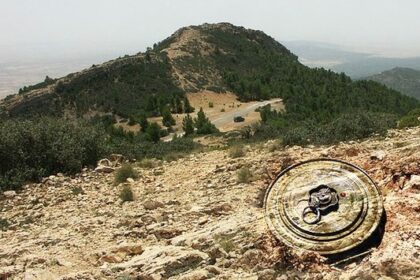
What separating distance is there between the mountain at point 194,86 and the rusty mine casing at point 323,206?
37.3m

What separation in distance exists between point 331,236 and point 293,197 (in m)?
0.95

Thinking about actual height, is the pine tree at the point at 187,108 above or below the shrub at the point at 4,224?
below

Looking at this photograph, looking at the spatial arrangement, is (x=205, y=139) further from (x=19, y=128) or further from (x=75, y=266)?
(x=75, y=266)

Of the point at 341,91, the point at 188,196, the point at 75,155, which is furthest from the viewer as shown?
the point at 341,91

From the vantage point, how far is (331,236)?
20.6 ft

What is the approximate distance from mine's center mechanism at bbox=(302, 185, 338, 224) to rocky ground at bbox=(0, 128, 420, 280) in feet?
1.89

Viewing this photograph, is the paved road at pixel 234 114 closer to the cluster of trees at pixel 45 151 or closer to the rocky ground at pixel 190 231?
the cluster of trees at pixel 45 151

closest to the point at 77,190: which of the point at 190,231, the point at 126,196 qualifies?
the point at 126,196

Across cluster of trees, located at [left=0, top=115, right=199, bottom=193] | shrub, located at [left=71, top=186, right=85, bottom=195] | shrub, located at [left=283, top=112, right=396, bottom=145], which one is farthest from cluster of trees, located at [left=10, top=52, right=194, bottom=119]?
shrub, located at [left=71, top=186, right=85, bottom=195]

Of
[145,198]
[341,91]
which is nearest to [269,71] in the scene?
[341,91]

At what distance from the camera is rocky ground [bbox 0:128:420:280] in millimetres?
6102

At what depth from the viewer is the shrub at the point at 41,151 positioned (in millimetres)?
13867

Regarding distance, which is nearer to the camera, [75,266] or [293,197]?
[293,197]

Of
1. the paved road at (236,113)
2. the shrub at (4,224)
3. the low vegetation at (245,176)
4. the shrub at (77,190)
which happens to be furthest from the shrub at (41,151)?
the paved road at (236,113)
